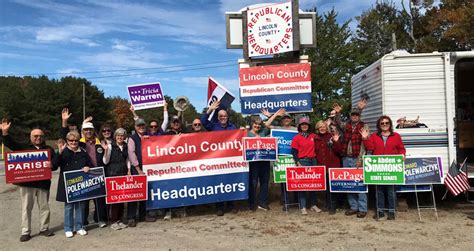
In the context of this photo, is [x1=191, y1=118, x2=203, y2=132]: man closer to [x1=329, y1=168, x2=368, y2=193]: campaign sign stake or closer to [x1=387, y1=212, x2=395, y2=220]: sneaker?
[x1=329, y1=168, x2=368, y2=193]: campaign sign stake

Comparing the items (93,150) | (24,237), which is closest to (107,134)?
(93,150)

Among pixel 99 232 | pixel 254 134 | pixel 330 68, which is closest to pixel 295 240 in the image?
pixel 254 134

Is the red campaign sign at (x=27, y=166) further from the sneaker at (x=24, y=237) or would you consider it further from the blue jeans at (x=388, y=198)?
the blue jeans at (x=388, y=198)

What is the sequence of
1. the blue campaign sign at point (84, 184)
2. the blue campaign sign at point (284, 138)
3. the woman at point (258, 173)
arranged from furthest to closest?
the blue campaign sign at point (284, 138) < the woman at point (258, 173) < the blue campaign sign at point (84, 184)

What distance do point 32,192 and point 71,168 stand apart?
0.71m

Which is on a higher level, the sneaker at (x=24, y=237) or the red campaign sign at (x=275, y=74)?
the red campaign sign at (x=275, y=74)

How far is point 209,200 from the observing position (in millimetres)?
7906

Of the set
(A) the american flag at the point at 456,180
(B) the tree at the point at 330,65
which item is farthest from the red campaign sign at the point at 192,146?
(B) the tree at the point at 330,65

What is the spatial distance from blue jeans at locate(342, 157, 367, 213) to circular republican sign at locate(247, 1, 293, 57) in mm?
3115

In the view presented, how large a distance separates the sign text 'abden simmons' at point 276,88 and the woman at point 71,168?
361 cm

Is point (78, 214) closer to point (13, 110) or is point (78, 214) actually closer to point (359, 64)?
point (359, 64)

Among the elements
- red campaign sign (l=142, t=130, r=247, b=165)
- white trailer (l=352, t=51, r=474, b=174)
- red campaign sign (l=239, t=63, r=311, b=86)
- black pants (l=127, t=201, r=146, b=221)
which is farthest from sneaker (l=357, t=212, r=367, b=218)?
black pants (l=127, t=201, r=146, b=221)

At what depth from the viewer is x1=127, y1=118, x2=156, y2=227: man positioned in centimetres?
743

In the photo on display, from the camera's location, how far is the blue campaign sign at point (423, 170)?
24.7ft
